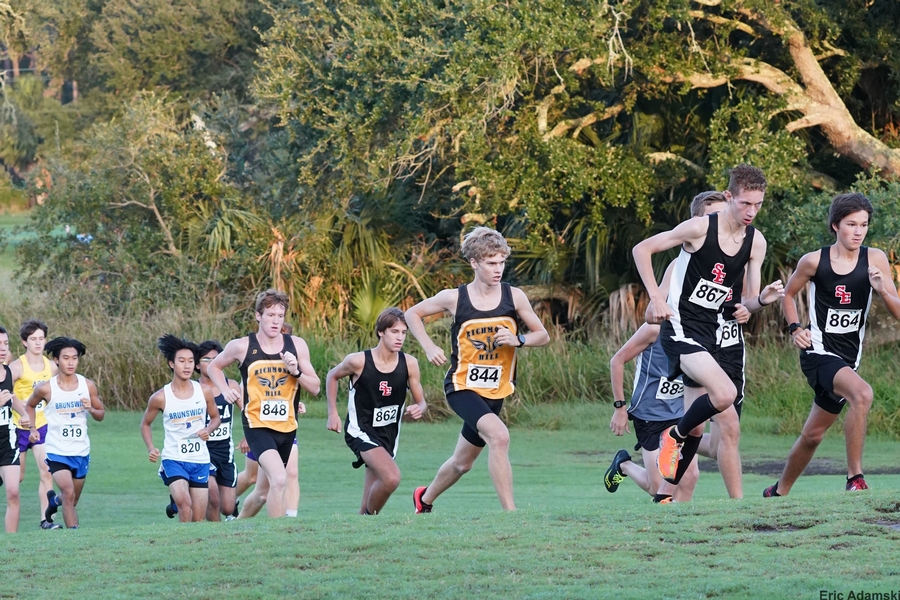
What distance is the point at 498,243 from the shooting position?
8.95 m

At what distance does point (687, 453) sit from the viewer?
8531mm

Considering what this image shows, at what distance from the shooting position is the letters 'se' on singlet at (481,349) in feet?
29.6

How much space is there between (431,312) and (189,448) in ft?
8.76

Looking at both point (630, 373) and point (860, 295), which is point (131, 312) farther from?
point (860, 295)

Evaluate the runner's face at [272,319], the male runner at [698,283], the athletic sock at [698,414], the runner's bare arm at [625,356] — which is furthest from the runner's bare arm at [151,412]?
the athletic sock at [698,414]

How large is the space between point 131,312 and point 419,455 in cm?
1016

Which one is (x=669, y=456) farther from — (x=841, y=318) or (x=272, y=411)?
(x=272, y=411)

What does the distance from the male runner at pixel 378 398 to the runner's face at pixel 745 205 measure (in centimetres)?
273

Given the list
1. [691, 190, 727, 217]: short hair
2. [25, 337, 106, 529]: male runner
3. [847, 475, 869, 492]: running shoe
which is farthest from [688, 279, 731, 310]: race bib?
[25, 337, 106, 529]: male runner

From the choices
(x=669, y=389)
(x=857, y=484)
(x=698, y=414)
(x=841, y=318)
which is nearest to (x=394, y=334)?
(x=669, y=389)

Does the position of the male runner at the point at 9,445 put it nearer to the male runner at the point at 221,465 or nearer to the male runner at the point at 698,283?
the male runner at the point at 221,465

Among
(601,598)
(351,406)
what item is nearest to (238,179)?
(351,406)

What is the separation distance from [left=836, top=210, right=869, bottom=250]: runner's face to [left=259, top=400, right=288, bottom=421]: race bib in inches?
166

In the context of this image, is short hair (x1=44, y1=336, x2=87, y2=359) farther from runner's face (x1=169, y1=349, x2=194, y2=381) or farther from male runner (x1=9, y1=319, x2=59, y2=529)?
runner's face (x1=169, y1=349, x2=194, y2=381)
